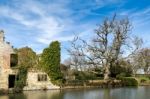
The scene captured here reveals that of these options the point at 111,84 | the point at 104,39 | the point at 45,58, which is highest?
the point at 104,39

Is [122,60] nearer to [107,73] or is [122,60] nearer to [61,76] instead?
[107,73]

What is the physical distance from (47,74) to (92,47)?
12.2 meters

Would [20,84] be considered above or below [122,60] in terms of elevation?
below

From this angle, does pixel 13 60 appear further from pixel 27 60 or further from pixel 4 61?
pixel 4 61

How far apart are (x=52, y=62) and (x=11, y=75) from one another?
650cm

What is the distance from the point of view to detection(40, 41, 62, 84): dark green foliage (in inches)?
1853

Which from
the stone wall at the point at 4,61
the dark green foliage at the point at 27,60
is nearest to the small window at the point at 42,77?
the dark green foliage at the point at 27,60

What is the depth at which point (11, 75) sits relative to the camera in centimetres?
4412

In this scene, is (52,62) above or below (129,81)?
above

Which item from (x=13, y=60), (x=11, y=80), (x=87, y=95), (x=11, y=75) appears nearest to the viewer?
(x=87, y=95)

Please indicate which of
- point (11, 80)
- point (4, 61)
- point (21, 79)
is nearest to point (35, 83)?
point (21, 79)

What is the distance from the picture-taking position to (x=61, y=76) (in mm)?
47969

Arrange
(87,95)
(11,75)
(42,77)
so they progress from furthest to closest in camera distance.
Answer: (42,77)
(11,75)
(87,95)

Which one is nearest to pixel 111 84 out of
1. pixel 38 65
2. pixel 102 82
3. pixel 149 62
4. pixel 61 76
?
pixel 102 82
